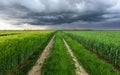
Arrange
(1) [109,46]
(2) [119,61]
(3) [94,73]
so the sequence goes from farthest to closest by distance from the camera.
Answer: (1) [109,46] → (2) [119,61] → (3) [94,73]

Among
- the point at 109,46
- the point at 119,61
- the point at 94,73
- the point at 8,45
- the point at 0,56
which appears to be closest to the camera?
the point at 0,56

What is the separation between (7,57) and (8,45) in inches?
36.0

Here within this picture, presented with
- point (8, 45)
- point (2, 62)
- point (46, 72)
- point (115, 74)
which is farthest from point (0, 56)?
point (115, 74)

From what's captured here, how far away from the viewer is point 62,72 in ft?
49.2

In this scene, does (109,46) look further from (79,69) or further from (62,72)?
(62,72)

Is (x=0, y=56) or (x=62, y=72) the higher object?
(x=0, y=56)

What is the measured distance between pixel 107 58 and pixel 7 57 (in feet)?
42.7

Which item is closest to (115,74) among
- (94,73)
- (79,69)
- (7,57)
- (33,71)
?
(94,73)

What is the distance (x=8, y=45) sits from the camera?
535 inches

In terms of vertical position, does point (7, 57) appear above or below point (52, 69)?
above

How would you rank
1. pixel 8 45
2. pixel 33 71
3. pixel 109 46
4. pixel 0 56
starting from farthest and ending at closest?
pixel 109 46 < pixel 33 71 < pixel 8 45 < pixel 0 56

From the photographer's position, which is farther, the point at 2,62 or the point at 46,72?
the point at 46,72

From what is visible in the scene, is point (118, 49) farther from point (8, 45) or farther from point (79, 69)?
point (8, 45)

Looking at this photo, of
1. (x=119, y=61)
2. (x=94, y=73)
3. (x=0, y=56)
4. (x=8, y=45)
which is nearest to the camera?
(x=0, y=56)
